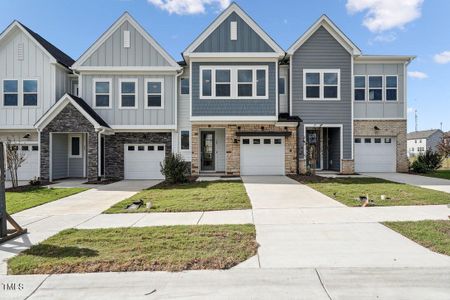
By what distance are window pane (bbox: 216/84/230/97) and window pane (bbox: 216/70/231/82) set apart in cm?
33

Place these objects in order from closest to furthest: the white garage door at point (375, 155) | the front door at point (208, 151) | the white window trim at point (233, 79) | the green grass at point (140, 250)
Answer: the green grass at point (140, 250), the white window trim at point (233, 79), the white garage door at point (375, 155), the front door at point (208, 151)

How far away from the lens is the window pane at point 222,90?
645 inches

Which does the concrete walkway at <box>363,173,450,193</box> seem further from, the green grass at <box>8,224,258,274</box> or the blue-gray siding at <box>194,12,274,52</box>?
the green grass at <box>8,224,258,274</box>

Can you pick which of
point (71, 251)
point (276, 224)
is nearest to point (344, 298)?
point (276, 224)

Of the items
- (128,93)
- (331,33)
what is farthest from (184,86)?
(331,33)

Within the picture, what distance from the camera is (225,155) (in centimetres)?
1800

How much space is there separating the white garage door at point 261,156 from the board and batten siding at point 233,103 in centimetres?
185

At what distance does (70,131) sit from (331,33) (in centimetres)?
1582

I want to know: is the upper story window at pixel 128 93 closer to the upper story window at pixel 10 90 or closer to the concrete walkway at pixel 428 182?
the upper story window at pixel 10 90

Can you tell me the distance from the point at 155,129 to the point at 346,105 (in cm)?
1144

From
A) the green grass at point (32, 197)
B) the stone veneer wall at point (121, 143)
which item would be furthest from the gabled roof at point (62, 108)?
the green grass at point (32, 197)

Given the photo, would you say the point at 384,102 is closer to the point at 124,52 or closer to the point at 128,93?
the point at 128,93

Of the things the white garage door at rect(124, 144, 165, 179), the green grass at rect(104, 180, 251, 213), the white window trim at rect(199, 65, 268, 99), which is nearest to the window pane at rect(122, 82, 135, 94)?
the white garage door at rect(124, 144, 165, 179)

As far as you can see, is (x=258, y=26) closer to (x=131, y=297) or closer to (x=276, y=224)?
(x=276, y=224)
